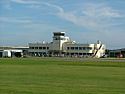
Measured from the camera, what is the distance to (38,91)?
2270 cm

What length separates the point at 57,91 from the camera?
22.9 meters

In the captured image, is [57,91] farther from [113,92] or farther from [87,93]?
[113,92]

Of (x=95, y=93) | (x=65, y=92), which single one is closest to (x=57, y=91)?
(x=65, y=92)

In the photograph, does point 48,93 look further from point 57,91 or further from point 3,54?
point 3,54

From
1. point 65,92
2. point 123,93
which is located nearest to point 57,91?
point 65,92

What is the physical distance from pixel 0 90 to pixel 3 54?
554ft

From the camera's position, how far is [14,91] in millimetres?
22531

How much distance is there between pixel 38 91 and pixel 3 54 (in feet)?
556

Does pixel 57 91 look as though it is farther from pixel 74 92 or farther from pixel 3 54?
pixel 3 54

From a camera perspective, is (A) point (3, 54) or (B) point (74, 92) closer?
(B) point (74, 92)

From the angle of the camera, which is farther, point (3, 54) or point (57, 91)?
point (3, 54)

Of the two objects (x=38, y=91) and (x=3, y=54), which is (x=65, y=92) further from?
(x=3, y=54)

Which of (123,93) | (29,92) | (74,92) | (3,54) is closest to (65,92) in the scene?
(74,92)

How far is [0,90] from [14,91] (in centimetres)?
100
